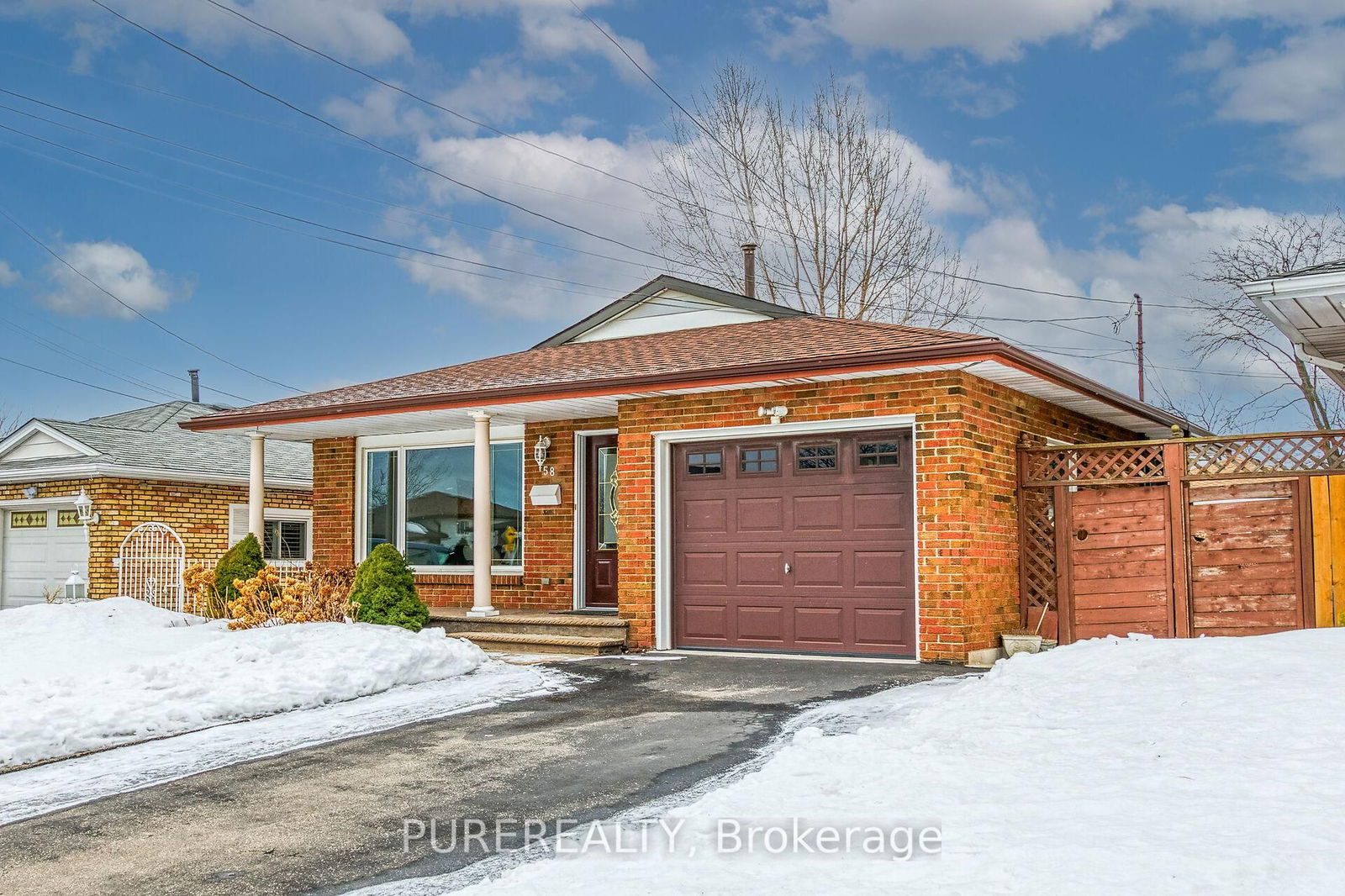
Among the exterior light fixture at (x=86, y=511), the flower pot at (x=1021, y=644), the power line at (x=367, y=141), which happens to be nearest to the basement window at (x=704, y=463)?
the flower pot at (x=1021, y=644)

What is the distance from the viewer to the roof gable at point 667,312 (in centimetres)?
1558

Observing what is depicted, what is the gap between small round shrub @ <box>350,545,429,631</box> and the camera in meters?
11.4

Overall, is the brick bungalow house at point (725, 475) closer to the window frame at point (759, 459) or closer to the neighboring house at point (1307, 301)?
the window frame at point (759, 459)

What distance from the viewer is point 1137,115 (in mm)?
32031

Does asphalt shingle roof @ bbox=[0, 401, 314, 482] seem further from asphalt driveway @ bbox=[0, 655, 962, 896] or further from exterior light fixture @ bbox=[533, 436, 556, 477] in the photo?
asphalt driveway @ bbox=[0, 655, 962, 896]

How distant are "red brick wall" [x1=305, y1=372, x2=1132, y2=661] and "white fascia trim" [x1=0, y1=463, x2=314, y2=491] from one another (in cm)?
969

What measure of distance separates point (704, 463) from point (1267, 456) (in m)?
5.65

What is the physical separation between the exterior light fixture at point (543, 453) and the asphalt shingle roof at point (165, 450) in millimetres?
8340

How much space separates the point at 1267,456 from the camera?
10.6 metres

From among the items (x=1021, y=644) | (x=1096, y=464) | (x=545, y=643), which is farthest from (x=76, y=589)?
(x=1096, y=464)

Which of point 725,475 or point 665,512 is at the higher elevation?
point 725,475

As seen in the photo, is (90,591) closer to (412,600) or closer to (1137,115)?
(412,600)

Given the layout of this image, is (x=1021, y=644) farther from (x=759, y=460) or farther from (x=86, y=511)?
(x=86, y=511)

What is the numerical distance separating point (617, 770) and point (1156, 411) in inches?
432
